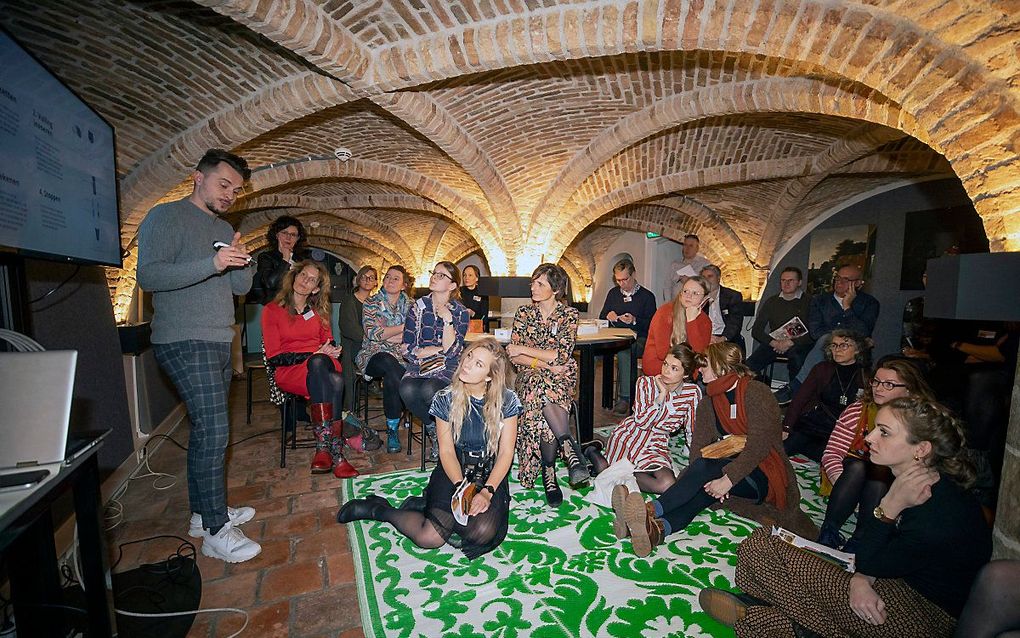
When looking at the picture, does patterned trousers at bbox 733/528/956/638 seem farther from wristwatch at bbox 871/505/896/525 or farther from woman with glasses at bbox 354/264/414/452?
woman with glasses at bbox 354/264/414/452

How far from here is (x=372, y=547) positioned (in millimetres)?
2627

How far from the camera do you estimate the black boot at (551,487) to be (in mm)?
3178

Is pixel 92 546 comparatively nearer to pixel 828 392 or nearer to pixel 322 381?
pixel 322 381

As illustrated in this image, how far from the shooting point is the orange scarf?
2.78 meters

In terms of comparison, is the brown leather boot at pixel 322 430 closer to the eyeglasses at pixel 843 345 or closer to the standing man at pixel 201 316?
the standing man at pixel 201 316

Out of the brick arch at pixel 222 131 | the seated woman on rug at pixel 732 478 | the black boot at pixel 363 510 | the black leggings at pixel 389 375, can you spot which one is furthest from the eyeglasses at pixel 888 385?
the brick arch at pixel 222 131

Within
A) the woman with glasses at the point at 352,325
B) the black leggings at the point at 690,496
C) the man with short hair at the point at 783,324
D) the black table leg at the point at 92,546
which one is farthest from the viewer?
the man with short hair at the point at 783,324

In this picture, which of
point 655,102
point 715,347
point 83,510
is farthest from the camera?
point 655,102

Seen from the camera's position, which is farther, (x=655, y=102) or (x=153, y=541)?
(x=655, y=102)

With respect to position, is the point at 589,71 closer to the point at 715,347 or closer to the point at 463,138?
the point at 463,138

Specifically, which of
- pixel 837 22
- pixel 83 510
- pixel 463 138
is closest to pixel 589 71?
pixel 463 138

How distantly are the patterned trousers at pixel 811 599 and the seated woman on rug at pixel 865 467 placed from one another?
71cm

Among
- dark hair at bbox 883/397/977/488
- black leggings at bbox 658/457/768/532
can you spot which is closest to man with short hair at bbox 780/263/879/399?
black leggings at bbox 658/457/768/532

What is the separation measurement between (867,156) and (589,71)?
514 cm
